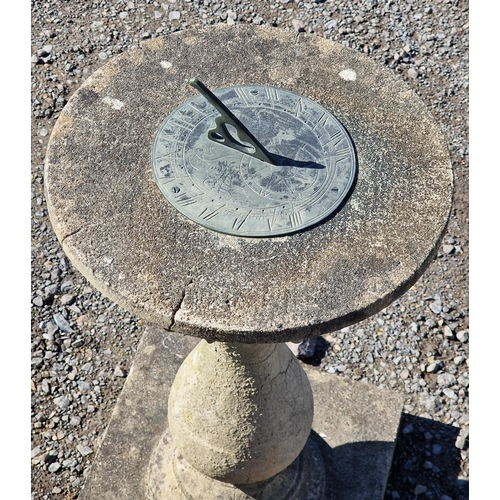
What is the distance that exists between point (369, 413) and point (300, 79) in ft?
6.13

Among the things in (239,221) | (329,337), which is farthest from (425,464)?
(239,221)

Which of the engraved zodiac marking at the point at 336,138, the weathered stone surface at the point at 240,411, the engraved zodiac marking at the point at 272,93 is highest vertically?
the engraved zodiac marking at the point at 272,93

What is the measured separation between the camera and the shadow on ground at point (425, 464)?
363 centimetres

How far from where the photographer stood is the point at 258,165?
2.56 meters

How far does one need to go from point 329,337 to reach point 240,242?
199 cm

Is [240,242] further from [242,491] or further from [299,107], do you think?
[242,491]

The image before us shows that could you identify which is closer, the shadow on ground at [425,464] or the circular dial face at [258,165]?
the circular dial face at [258,165]

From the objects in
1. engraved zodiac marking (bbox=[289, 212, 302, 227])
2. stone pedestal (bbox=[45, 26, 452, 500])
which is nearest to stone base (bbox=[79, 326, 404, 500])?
stone pedestal (bbox=[45, 26, 452, 500])

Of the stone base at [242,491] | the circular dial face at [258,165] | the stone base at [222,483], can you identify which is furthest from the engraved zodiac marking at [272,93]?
the stone base at [222,483]

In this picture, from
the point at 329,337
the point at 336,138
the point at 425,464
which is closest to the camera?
the point at 336,138

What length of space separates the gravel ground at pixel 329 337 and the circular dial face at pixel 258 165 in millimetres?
1800

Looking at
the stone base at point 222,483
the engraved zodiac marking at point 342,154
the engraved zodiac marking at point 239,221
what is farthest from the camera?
the stone base at point 222,483

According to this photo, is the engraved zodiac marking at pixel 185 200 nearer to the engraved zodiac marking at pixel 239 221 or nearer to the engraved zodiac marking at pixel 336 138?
the engraved zodiac marking at pixel 239 221

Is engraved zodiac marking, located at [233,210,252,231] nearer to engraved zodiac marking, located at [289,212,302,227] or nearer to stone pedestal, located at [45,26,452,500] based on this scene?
stone pedestal, located at [45,26,452,500]
